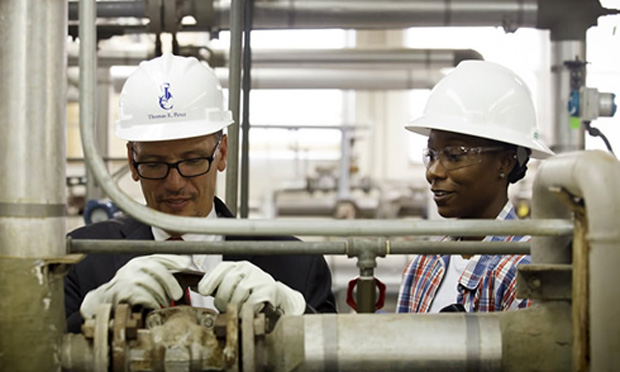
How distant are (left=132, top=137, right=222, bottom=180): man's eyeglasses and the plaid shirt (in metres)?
0.53

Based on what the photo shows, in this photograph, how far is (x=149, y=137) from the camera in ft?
3.88

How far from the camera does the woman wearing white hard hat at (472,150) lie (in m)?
1.32

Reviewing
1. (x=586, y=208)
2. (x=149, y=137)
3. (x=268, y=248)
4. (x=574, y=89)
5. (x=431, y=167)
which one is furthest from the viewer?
(x=574, y=89)

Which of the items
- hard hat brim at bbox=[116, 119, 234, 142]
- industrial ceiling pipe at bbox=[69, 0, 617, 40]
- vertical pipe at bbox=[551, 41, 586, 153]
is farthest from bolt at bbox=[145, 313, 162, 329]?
vertical pipe at bbox=[551, 41, 586, 153]

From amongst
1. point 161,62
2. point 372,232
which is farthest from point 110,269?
point 372,232

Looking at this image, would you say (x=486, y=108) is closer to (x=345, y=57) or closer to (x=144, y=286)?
(x=144, y=286)

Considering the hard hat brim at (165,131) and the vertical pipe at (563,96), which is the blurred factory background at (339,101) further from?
the hard hat brim at (165,131)

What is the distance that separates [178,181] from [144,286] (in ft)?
1.65

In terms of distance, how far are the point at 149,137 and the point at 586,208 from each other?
81 cm

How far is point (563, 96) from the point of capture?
245 centimetres

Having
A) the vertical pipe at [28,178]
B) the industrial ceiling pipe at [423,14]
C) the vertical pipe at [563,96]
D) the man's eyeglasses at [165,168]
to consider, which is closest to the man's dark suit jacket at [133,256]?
the man's eyeglasses at [165,168]

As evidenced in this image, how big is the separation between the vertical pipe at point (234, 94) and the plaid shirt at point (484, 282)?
0.44 m

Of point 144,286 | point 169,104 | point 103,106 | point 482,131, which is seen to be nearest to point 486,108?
point 482,131

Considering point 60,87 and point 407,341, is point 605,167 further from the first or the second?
point 60,87
